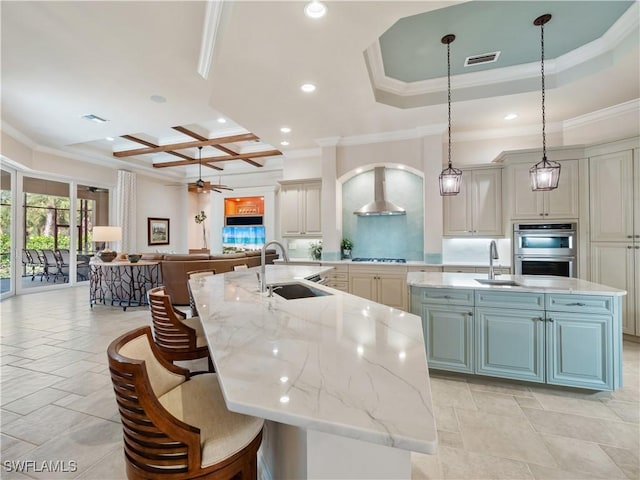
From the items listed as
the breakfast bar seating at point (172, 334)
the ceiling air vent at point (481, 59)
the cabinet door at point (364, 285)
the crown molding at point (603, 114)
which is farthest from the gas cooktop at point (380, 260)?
the breakfast bar seating at point (172, 334)

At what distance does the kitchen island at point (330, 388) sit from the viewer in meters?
0.75

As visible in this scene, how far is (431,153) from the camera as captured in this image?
4789mm

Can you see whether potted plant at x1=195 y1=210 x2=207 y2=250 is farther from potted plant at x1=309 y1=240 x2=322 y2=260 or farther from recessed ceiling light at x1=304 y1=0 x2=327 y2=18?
recessed ceiling light at x1=304 y1=0 x2=327 y2=18

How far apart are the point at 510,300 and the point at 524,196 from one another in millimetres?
2401

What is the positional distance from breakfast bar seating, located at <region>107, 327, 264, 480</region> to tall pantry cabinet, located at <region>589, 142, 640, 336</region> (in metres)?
4.89

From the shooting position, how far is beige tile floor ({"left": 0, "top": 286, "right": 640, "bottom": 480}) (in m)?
1.71

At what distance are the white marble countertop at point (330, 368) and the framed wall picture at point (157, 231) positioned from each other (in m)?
8.38

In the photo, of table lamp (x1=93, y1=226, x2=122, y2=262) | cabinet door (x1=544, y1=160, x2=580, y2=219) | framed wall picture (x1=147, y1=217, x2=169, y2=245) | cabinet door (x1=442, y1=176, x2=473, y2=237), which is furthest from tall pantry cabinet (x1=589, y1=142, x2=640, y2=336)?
framed wall picture (x1=147, y1=217, x2=169, y2=245)

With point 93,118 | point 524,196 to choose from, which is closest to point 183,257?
point 93,118

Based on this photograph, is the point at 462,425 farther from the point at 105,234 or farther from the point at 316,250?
the point at 105,234

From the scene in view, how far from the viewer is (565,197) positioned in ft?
13.5

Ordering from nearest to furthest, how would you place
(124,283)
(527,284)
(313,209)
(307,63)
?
1. (527,284)
2. (307,63)
3. (313,209)
4. (124,283)

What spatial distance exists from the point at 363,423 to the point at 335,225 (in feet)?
15.4

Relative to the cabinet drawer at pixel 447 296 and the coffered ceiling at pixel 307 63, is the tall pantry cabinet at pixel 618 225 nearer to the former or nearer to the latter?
the coffered ceiling at pixel 307 63
